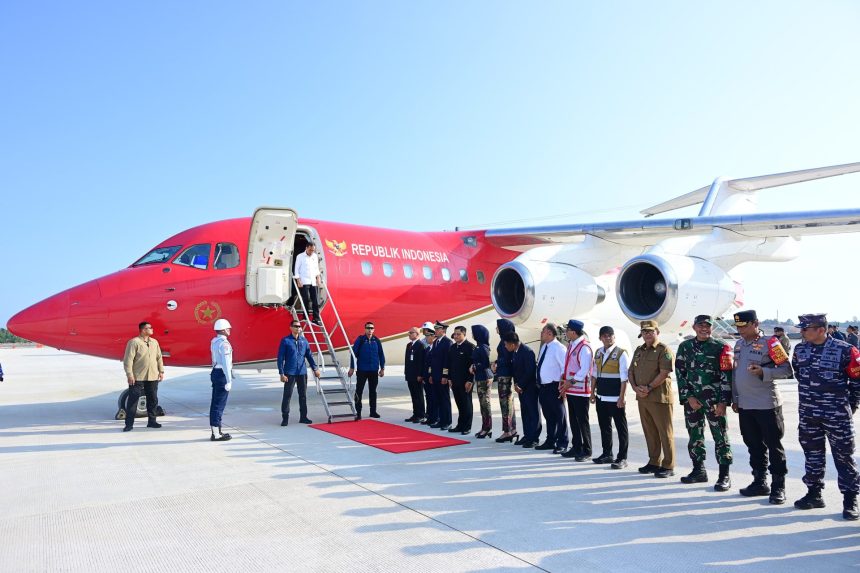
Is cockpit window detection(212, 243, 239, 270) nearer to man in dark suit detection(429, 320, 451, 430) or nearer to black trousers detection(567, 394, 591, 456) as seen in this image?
man in dark suit detection(429, 320, 451, 430)

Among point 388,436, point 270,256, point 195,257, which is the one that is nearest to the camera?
point 388,436

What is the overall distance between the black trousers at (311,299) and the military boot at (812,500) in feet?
26.0

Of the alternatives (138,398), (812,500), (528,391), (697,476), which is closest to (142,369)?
(138,398)

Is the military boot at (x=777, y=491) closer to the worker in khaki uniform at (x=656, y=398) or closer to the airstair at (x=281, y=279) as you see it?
the worker in khaki uniform at (x=656, y=398)

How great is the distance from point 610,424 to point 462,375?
2.49 meters

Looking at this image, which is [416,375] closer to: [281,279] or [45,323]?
[281,279]

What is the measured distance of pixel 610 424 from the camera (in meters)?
6.88

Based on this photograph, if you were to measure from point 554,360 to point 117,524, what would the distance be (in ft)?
16.8

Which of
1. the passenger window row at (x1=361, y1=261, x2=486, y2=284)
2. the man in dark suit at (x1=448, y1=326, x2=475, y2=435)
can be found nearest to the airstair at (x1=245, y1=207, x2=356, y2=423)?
the passenger window row at (x1=361, y1=261, x2=486, y2=284)

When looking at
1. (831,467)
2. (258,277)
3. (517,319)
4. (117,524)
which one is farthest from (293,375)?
(831,467)

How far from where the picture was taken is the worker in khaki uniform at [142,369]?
356 inches

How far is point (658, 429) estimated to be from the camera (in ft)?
21.1

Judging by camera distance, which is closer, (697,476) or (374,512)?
(374,512)

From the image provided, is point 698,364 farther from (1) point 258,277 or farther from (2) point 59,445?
(2) point 59,445
